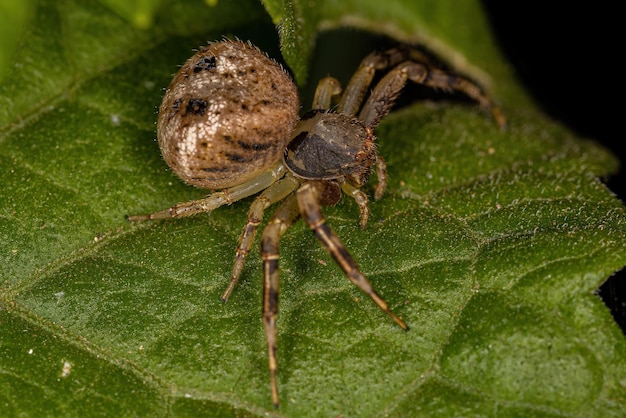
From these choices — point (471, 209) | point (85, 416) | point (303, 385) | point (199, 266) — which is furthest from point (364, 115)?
point (85, 416)

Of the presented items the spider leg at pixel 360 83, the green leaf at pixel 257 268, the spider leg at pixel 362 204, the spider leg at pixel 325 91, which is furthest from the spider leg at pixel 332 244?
the spider leg at pixel 360 83

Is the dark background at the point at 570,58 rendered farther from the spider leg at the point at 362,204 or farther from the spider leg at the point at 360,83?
the spider leg at the point at 362,204

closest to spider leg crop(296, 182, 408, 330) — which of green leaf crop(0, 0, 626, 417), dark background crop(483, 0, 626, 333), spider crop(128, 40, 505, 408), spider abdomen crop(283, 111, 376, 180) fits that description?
spider crop(128, 40, 505, 408)

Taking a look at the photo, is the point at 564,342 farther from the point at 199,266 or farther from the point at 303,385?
the point at 199,266

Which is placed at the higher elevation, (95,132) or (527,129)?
(527,129)

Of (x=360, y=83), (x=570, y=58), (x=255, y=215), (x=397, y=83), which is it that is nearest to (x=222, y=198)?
(x=255, y=215)

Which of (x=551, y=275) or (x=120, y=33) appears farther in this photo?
(x=120, y=33)

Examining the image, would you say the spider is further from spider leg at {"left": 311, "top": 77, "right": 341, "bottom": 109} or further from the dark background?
the dark background
